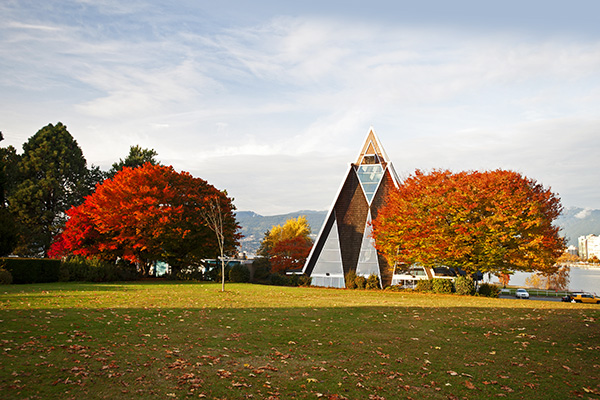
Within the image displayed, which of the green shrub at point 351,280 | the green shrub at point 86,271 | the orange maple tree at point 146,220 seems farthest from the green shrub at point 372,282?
the green shrub at point 86,271

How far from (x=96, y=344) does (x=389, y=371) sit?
22.0 feet

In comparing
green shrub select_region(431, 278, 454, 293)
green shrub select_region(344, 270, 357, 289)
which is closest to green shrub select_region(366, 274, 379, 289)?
green shrub select_region(344, 270, 357, 289)

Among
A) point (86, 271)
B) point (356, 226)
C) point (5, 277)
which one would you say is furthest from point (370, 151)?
point (5, 277)

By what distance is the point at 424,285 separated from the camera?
3506 centimetres

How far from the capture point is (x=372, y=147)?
44906mm

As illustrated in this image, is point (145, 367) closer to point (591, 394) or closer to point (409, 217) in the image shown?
point (591, 394)

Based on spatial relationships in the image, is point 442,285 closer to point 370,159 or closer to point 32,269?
point 370,159

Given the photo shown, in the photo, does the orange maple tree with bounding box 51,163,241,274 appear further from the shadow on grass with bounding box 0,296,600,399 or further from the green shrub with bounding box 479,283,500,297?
the green shrub with bounding box 479,283,500,297

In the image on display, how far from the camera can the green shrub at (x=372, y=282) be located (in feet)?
124

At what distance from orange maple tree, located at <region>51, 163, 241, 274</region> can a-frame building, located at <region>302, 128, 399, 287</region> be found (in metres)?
9.72

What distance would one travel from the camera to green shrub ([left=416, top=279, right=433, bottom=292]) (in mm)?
34656

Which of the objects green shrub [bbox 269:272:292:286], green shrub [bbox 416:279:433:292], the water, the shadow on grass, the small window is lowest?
the water

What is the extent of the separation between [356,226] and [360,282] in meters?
6.34

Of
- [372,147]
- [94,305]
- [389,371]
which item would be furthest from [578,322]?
[372,147]
